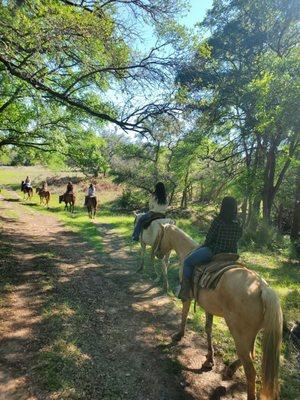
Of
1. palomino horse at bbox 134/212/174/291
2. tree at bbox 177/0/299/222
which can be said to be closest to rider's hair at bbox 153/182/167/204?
palomino horse at bbox 134/212/174/291

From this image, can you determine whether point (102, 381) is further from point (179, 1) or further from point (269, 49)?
point (269, 49)

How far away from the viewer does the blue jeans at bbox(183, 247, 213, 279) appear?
225 inches

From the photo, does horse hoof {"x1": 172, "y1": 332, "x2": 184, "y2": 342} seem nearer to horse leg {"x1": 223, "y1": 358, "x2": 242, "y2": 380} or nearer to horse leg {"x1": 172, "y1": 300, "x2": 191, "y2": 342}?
horse leg {"x1": 172, "y1": 300, "x2": 191, "y2": 342}

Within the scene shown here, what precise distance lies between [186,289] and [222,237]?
1.08 meters

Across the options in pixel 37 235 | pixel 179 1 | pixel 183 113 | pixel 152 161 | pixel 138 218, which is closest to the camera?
pixel 179 1

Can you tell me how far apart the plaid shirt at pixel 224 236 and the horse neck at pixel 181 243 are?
100 centimetres

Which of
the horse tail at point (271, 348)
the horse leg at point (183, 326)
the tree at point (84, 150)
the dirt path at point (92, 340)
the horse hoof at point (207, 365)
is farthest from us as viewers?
the tree at point (84, 150)

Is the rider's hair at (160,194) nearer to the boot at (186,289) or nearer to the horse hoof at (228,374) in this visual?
the boot at (186,289)

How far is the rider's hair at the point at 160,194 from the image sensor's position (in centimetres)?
971

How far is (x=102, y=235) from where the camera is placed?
52.3ft

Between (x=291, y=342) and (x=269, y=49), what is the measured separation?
686 inches

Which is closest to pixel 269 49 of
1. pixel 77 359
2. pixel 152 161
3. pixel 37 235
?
pixel 152 161

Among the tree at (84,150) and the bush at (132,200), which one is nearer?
the tree at (84,150)

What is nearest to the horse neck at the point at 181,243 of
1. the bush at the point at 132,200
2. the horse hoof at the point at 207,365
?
the horse hoof at the point at 207,365
